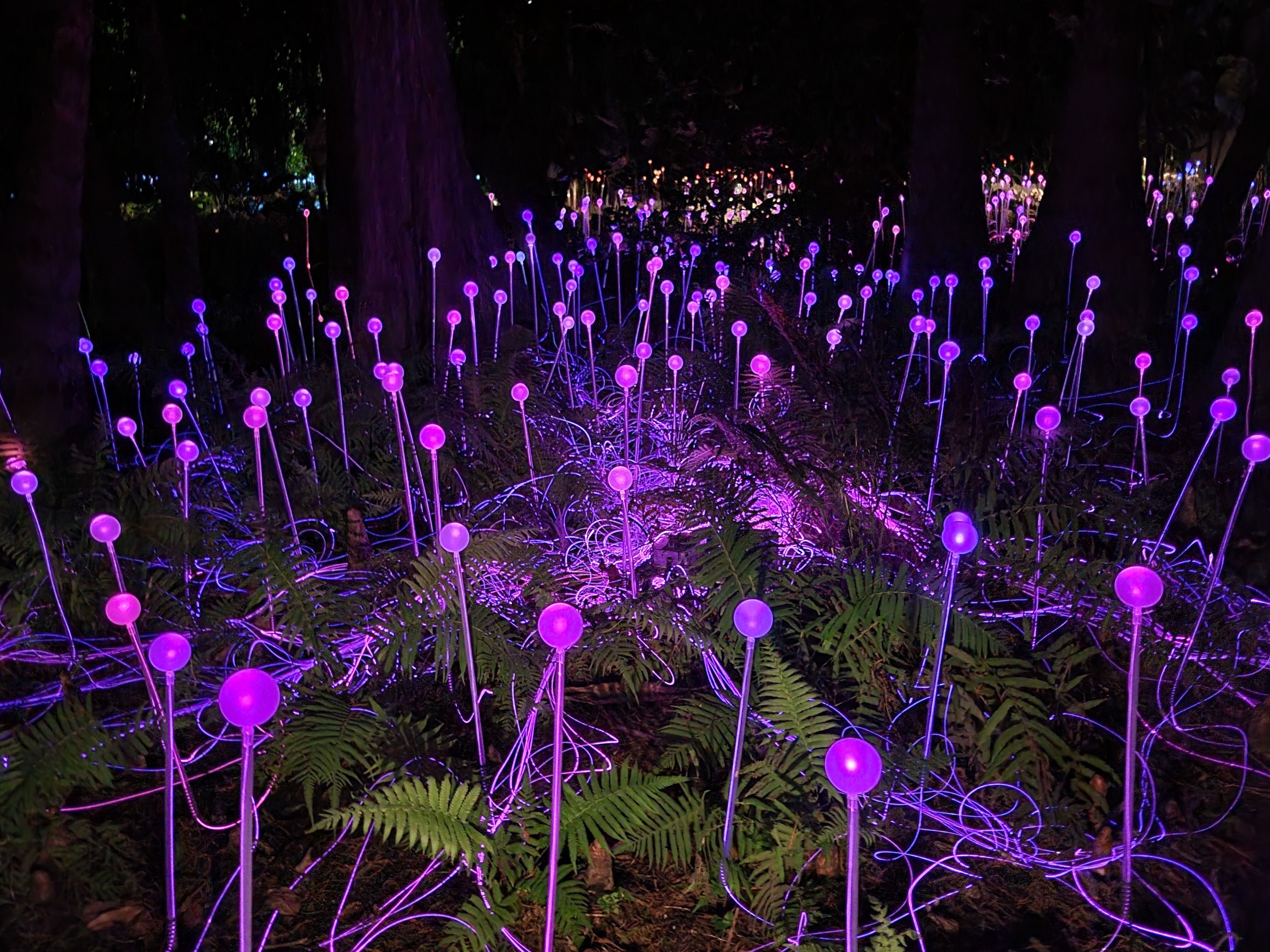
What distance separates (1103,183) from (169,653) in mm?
6185

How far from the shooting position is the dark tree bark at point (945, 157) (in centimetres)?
689

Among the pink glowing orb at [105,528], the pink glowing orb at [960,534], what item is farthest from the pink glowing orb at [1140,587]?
the pink glowing orb at [105,528]

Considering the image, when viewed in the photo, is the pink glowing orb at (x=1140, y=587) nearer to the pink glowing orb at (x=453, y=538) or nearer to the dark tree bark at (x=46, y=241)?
the pink glowing orb at (x=453, y=538)

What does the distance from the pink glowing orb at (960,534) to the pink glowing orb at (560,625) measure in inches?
34.6

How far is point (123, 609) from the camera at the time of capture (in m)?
1.90

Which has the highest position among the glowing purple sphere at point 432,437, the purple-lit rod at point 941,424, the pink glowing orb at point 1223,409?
the glowing purple sphere at point 432,437

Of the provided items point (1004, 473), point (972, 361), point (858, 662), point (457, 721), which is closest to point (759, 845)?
point (858, 662)

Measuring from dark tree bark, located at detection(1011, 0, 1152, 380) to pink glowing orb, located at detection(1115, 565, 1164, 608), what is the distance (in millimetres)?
4554

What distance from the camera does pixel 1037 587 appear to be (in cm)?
279

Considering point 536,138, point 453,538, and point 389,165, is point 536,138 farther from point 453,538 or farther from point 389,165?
point 453,538

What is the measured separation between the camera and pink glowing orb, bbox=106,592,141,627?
188 cm

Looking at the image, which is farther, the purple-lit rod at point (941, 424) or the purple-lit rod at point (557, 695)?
the purple-lit rod at point (941, 424)

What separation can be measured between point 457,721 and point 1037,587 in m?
1.71

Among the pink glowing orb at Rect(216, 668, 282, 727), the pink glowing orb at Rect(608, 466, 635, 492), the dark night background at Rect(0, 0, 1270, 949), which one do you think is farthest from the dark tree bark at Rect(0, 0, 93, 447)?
the pink glowing orb at Rect(216, 668, 282, 727)
